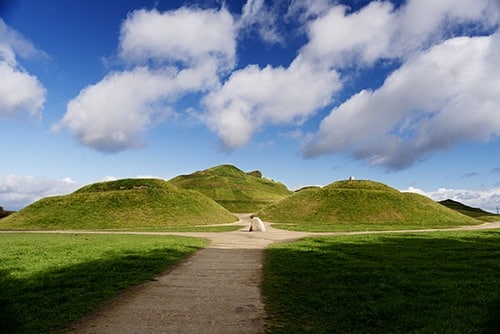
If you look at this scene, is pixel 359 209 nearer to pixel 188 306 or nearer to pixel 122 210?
pixel 122 210

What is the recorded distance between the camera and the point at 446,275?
54.2 feet

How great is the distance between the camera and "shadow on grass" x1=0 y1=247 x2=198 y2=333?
1066 centimetres

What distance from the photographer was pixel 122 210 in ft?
249

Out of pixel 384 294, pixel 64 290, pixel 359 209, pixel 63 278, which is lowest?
pixel 384 294

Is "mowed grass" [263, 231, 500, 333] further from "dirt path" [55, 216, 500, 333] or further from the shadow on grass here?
the shadow on grass

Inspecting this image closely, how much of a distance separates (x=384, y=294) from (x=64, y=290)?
456 inches

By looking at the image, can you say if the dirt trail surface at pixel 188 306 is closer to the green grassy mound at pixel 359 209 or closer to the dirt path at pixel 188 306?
the dirt path at pixel 188 306

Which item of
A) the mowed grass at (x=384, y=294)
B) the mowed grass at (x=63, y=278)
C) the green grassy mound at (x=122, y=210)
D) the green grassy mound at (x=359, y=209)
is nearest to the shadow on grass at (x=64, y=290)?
the mowed grass at (x=63, y=278)

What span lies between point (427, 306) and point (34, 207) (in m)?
86.6

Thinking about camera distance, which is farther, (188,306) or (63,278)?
(63,278)

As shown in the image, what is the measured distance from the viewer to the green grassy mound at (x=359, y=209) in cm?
8194

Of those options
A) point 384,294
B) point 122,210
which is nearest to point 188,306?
point 384,294

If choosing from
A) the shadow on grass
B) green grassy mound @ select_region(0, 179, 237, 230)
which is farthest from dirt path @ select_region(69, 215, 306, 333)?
green grassy mound @ select_region(0, 179, 237, 230)

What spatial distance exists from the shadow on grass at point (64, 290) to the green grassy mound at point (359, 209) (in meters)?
60.9
